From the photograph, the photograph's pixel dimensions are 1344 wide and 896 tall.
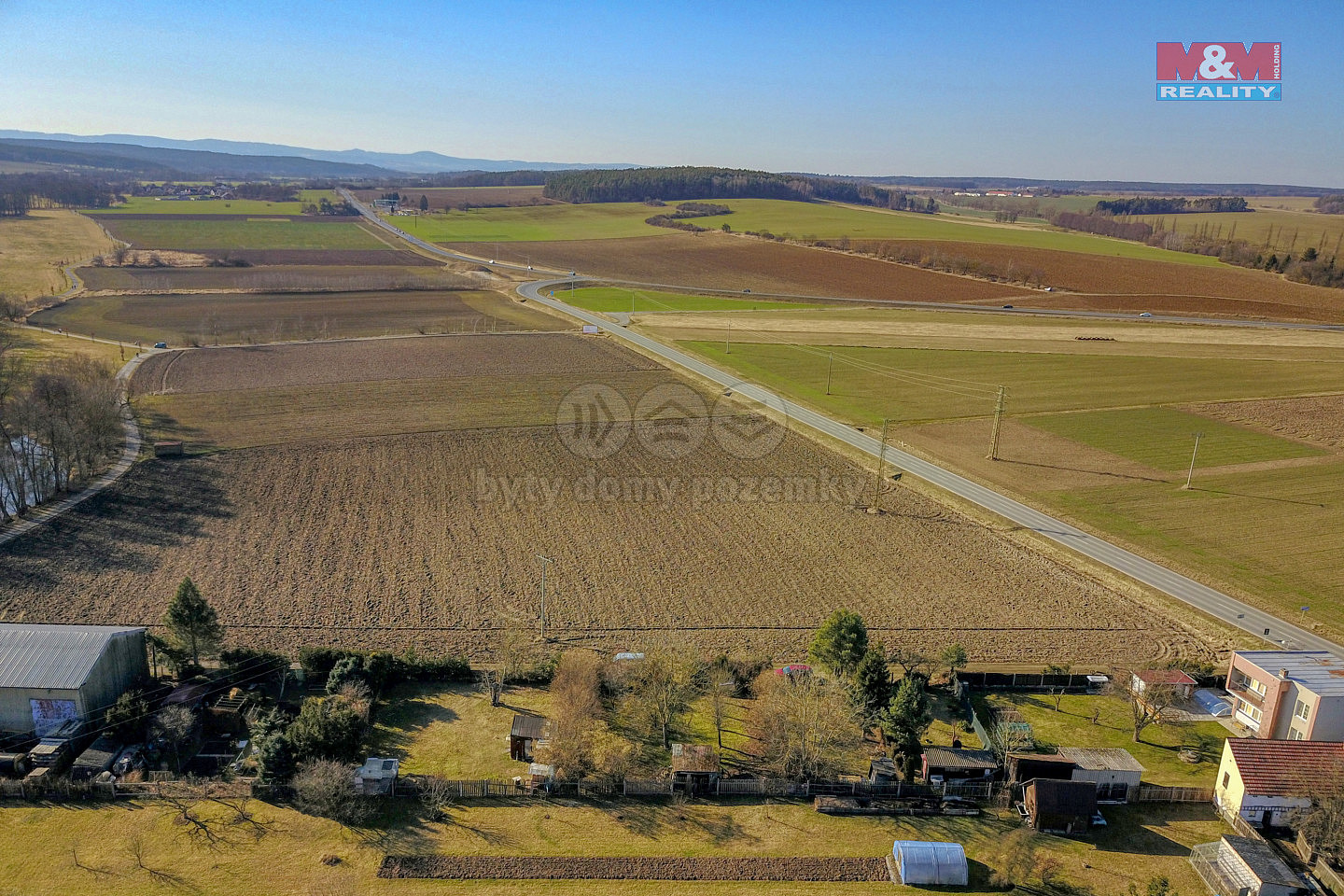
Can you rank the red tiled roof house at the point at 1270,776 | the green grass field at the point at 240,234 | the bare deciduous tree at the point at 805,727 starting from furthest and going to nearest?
the green grass field at the point at 240,234
the bare deciduous tree at the point at 805,727
the red tiled roof house at the point at 1270,776

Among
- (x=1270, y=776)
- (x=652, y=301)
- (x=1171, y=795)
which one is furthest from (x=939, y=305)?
A: (x=1270, y=776)

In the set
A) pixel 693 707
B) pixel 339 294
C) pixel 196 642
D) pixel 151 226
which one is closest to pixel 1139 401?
pixel 693 707

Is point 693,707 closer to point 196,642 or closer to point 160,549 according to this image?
point 196,642

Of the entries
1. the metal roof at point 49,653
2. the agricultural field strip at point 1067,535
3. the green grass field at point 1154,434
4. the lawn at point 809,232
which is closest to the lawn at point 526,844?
the metal roof at point 49,653

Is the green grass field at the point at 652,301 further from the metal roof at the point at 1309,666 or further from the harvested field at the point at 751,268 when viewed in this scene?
the metal roof at the point at 1309,666

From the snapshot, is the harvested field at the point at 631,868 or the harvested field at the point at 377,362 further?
the harvested field at the point at 377,362

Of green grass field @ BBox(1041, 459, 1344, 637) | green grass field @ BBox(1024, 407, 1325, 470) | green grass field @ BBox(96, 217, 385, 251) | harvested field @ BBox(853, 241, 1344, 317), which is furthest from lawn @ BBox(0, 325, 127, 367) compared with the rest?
harvested field @ BBox(853, 241, 1344, 317)

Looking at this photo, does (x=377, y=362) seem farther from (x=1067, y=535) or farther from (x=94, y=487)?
(x=1067, y=535)
